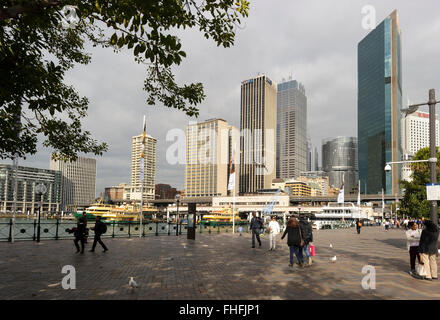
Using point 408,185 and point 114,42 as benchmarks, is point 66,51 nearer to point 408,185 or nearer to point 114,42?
point 114,42

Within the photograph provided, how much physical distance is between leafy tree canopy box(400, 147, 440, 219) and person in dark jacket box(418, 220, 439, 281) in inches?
542

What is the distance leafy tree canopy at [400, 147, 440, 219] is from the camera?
21.0m

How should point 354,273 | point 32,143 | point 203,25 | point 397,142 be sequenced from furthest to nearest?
1. point 397,142
2. point 354,273
3. point 32,143
4. point 203,25

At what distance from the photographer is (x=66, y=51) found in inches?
411

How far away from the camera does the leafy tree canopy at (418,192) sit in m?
21.0

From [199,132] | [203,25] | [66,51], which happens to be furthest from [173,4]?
[199,132]

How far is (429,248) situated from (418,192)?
15097mm

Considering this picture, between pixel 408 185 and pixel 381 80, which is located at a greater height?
pixel 381 80

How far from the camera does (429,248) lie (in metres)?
9.21

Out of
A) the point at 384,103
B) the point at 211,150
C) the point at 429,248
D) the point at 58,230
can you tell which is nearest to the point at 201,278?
the point at 429,248

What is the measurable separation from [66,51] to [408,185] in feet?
77.3

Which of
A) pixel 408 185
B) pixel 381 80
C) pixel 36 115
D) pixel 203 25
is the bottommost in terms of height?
pixel 408 185

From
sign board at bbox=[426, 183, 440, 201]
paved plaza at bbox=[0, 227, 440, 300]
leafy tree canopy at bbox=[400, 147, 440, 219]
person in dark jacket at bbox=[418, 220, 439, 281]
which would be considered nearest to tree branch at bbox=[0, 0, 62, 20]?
paved plaza at bbox=[0, 227, 440, 300]
